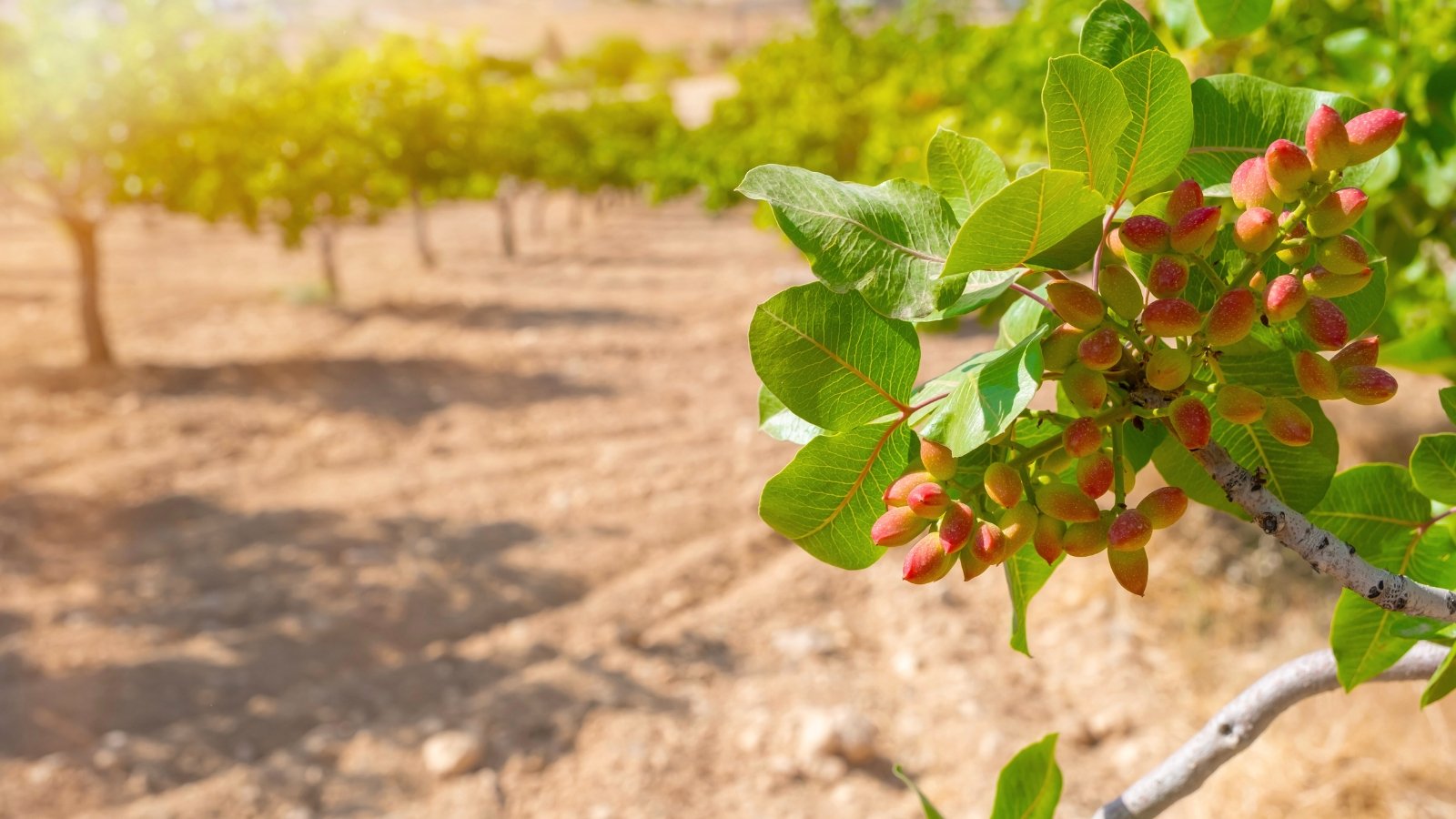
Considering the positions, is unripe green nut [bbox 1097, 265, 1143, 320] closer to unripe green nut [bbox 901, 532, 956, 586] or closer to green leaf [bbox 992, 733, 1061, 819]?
unripe green nut [bbox 901, 532, 956, 586]

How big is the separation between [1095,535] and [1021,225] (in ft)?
0.64

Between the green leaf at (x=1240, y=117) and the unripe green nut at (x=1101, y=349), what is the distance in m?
0.18

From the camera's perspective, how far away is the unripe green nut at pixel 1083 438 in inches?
23.6

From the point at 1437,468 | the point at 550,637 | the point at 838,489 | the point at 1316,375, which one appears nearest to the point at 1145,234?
the point at 1316,375

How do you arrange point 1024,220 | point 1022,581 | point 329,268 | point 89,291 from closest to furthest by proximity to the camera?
point 1024,220
point 1022,581
point 89,291
point 329,268

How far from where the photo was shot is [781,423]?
0.80 metres

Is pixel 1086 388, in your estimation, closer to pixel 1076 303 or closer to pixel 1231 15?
pixel 1076 303

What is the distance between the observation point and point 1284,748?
344 centimetres

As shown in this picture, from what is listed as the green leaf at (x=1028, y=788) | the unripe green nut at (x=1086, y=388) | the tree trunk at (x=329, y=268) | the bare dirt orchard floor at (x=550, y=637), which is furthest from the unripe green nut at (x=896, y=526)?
the tree trunk at (x=329, y=268)

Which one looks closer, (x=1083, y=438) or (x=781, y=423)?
(x=1083, y=438)

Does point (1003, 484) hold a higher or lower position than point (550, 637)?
higher

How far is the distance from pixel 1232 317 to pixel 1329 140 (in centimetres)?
11

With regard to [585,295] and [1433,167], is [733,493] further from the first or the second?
[585,295]

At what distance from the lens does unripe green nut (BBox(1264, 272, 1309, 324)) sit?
0.58 meters
